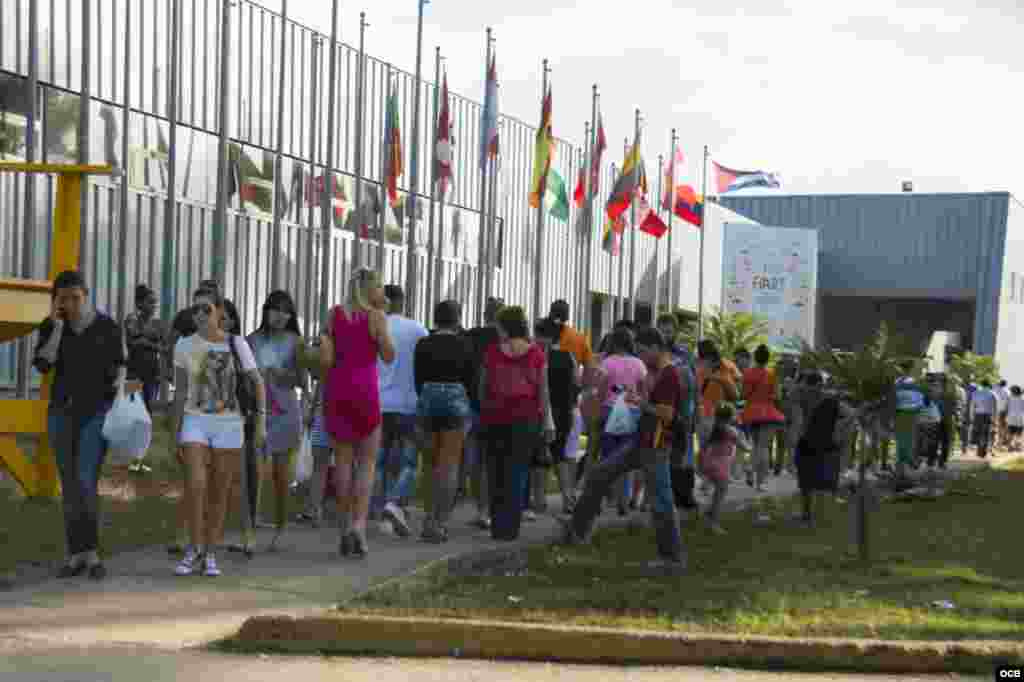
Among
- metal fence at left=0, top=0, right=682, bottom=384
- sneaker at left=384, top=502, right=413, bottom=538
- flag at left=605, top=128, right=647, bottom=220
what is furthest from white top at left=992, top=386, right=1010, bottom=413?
sneaker at left=384, top=502, right=413, bottom=538

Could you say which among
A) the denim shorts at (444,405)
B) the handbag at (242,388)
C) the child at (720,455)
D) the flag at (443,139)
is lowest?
the child at (720,455)

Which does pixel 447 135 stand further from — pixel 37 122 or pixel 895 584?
pixel 895 584

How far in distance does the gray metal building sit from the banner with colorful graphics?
8.92 meters

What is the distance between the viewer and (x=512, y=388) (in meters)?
11.9

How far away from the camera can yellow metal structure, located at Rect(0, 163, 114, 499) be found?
12.1 m

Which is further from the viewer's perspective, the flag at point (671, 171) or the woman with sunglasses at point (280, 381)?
the flag at point (671, 171)

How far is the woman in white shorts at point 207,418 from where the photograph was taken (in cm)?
968

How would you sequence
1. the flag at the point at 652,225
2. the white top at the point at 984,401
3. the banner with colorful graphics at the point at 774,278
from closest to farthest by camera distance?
the white top at the point at 984,401 → the flag at the point at 652,225 → the banner with colorful graphics at the point at 774,278

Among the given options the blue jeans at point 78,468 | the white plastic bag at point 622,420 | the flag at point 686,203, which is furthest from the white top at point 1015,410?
the blue jeans at point 78,468

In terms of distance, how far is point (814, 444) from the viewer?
48.7ft

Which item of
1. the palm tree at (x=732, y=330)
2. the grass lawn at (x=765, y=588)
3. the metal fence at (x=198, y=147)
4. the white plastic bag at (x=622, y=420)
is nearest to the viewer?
the grass lawn at (x=765, y=588)

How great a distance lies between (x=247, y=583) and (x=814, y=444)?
6.90 metres

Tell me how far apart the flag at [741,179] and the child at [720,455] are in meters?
35.4

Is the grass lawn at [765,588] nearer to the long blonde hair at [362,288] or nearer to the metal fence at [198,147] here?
the long blonde hair at [362,288]
